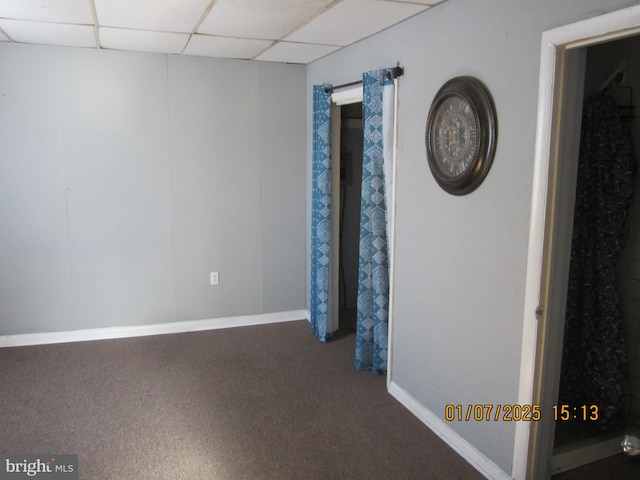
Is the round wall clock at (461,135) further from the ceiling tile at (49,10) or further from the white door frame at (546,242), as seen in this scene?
the ceiling tile at (49,10)

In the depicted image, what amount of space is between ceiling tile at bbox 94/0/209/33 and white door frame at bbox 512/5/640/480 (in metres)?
1.73

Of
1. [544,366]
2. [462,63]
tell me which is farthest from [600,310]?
[462,63]

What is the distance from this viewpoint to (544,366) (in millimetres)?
2188

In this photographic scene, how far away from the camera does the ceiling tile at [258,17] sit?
2.67m

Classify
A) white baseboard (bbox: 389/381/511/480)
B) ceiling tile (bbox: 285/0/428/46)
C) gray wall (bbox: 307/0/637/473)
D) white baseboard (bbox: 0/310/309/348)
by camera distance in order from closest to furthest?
1. gray wall (bbox: 307/0/637/473)
2. white baseboard (bbox: 389/381/511/480)
3. ceiling tile (bbox: 285/0/428/46)
4. white baseboard (bbox: 0/310/309/348)

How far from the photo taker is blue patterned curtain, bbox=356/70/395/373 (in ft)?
10.4

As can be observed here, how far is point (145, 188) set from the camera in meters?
4.18

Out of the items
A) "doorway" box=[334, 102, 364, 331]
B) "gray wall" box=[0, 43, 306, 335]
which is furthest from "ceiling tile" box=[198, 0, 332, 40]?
"doorway" box=[334, 102, 364, 331]

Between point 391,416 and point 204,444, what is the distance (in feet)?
3.48

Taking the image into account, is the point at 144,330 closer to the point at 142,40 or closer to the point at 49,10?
the point at 142,40

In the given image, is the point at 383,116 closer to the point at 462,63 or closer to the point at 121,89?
the point at 462,63

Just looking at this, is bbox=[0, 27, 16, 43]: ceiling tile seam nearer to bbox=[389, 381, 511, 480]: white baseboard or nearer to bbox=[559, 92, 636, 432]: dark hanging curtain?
bbox=[389, 381, 511, 480]: white baseboard

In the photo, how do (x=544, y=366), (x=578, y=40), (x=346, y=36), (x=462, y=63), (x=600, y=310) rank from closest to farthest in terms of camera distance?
(x=578, y=40) < (x=544, y=366) < (x=462, y=63) < (x=600, y=310) < (x=346, y=36)

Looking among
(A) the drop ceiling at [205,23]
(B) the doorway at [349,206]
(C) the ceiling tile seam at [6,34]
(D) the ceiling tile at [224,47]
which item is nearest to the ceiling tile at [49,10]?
(A) the drop ceiling at [205,23]
